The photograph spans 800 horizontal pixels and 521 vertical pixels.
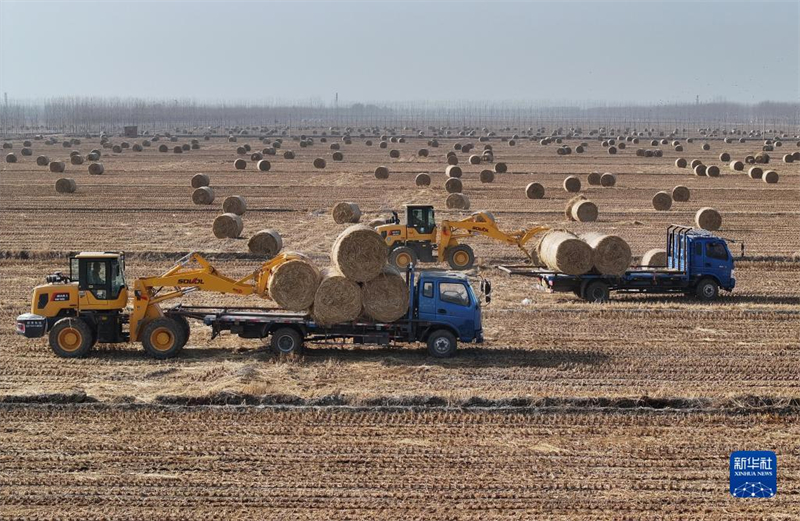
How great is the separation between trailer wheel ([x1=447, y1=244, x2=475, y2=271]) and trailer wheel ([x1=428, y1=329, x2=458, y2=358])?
9.27 meters

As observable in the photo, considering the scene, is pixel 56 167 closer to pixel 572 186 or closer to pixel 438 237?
pixel 572 186

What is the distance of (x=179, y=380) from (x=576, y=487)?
23.0 feet

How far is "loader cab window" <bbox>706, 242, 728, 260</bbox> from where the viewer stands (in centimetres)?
2352

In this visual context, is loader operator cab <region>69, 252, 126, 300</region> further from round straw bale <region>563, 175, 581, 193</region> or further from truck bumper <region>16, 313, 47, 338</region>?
round straw bale <region>563, 175, 581, 193</region>

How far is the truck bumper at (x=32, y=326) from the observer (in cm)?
1728

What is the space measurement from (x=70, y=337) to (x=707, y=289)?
46.0 ft

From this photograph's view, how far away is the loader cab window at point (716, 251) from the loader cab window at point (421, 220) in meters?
7.36

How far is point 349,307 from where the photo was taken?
56.9 ft

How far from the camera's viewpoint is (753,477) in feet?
38.4

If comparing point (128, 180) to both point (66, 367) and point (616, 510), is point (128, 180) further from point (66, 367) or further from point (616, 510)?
point (616, 510)

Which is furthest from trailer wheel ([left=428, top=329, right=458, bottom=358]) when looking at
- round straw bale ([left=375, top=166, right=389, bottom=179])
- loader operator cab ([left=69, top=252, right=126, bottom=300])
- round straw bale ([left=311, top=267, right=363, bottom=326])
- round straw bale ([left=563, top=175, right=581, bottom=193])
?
round straw bale ([left=375, top=166, right=389, bottom=179])

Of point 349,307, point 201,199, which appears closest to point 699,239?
point 349,307

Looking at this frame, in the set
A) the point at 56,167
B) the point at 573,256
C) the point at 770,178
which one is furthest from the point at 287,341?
the point at 56,167

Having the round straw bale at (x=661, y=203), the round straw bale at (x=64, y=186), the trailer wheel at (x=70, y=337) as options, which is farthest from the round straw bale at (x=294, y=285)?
the round straw bale at (x=64, y=186)
